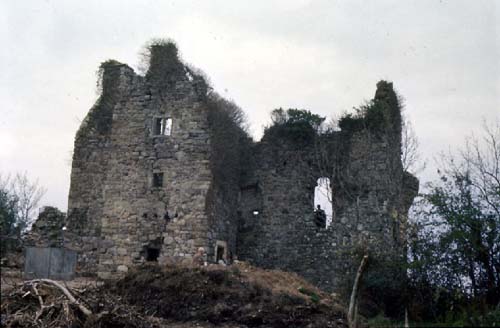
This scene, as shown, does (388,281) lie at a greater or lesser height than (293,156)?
lesser

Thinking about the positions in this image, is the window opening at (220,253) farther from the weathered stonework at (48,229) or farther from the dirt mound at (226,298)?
the weathered stonework at (48,229)

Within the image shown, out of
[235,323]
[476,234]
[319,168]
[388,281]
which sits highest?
[319,168]

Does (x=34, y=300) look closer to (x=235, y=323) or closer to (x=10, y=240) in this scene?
(x=235, y=323)

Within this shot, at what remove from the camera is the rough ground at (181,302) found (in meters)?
11.7

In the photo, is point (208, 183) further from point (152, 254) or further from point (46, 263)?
point (46, 263)

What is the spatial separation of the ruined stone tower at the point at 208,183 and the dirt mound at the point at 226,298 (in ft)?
9.84

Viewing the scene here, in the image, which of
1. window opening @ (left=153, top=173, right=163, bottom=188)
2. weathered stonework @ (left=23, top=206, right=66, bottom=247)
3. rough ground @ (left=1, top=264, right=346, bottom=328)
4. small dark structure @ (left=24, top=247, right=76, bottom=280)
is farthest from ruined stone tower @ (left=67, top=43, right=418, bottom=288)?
rough ground @ (left=1, top=264, right=346, bottom=328)

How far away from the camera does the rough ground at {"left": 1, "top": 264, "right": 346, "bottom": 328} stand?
11734 mm

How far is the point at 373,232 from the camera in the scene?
19203 millimetres

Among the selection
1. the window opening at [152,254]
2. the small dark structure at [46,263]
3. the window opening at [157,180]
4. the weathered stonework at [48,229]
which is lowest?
the small dark structure at [46,263]

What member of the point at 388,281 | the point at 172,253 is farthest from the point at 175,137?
the point at 388,281

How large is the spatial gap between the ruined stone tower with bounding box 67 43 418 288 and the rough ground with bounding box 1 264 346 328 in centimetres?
313

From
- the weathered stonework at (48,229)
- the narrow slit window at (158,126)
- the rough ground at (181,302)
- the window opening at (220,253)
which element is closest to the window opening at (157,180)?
the narrow slit window at (158,126)

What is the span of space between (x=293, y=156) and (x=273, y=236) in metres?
2.84
